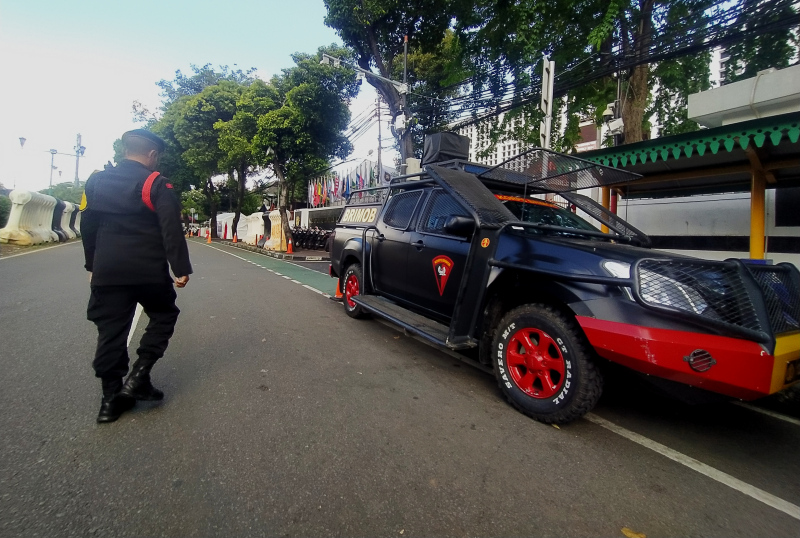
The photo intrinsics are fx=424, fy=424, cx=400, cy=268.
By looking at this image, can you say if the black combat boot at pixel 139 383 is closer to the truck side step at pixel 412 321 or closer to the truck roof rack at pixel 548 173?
the truck side step at pixel 412 321

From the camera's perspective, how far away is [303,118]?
748 inches

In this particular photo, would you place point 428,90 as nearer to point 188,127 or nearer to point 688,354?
point 188,127

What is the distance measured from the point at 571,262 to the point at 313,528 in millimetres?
2147

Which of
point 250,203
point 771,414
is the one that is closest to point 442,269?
point 771,414

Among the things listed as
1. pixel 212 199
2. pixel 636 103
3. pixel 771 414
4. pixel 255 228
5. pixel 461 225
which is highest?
pixel 212 199

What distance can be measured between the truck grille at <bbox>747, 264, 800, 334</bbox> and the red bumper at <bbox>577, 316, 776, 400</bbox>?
290 mm

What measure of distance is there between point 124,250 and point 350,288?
361 cm

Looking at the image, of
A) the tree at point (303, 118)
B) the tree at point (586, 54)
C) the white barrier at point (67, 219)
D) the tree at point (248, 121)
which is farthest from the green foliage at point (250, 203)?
the tree at point (586, 54)

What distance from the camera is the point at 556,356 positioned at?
Result: 9.55 ft

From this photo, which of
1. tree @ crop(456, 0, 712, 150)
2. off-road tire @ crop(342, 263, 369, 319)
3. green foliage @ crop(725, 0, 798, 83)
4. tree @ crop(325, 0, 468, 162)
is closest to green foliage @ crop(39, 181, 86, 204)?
tree @ crop(325, 0, 468, 162)

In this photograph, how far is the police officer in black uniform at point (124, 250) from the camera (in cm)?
273

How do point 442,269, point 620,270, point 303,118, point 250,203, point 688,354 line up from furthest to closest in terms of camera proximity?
point 250,203
point 303,118
point 442,269
point 620,270
point 688,354

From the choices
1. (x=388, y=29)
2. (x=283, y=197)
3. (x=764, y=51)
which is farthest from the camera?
(x=283, y=197)

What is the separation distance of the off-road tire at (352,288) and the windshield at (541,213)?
2.37 meters
